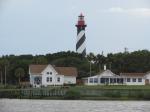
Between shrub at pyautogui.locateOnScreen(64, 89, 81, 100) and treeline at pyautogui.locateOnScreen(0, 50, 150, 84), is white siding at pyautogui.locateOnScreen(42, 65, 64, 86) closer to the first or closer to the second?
treeline at pyautogui.locateOnScreen(0, 50, 150, 84)

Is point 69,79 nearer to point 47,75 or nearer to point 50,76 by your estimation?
point 50,76

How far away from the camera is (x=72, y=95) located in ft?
260

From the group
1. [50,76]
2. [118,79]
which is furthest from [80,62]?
[50,76]

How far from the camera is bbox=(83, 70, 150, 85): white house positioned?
107 metres

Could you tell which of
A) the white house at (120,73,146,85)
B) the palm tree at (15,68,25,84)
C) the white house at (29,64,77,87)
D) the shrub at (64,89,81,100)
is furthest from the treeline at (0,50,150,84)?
the shrub at (64,89,81,100)

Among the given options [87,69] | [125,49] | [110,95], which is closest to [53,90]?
[110,95]

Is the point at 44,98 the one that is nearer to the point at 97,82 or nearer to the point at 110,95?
the point at 110,95

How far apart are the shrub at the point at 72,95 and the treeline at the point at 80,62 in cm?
2682

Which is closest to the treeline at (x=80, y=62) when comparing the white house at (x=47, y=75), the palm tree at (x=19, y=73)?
the palm tree at (x=19, y=73)

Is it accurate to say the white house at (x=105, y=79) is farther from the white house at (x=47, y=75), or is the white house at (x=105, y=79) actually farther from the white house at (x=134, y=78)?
the white house at (x=47, y=75)

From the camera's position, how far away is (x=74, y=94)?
79062 millimetres

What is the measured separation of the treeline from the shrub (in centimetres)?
2682

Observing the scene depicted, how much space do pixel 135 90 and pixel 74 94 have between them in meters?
7.43

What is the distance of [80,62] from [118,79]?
1415 centimetres
